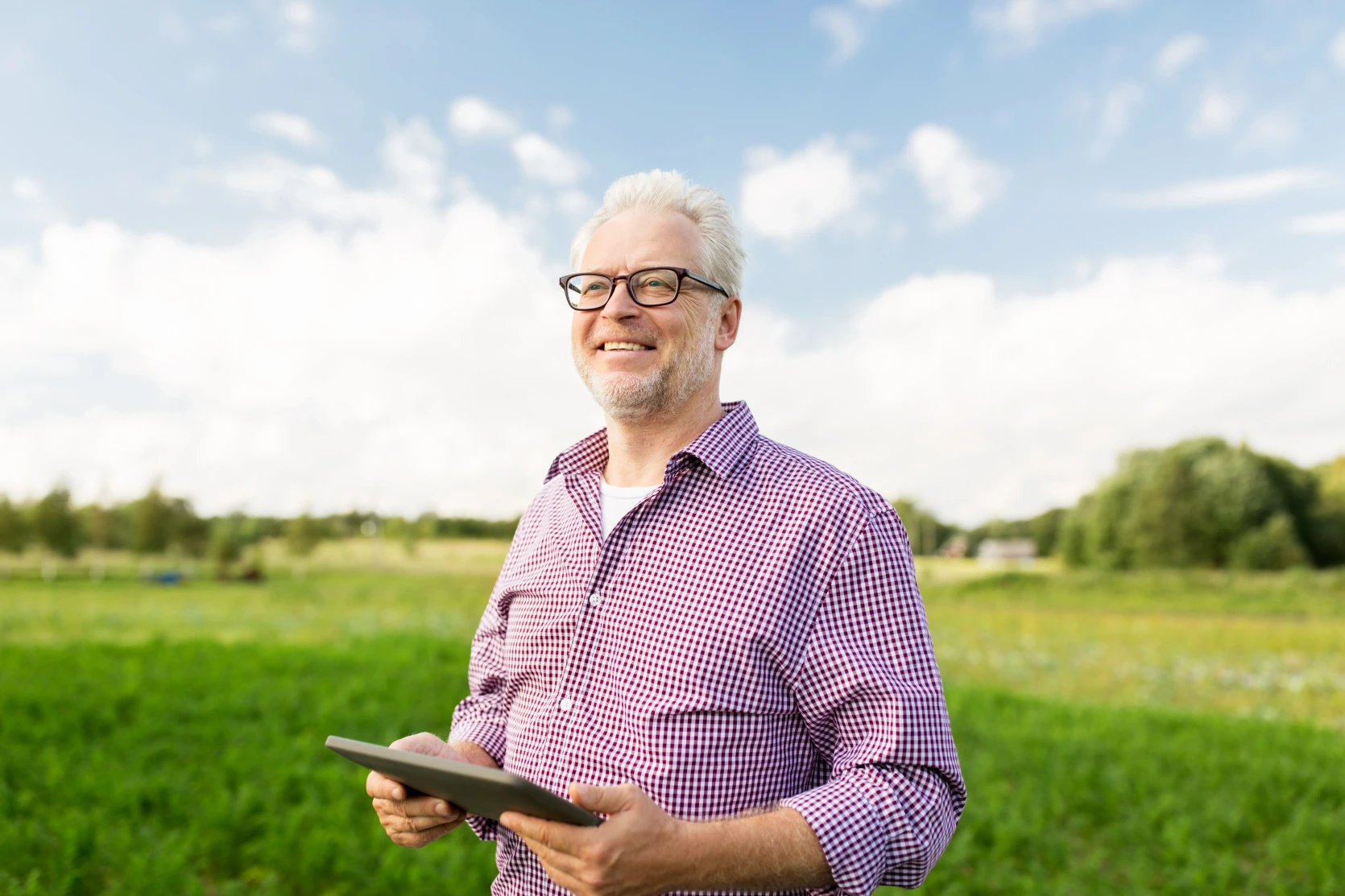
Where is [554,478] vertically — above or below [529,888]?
above

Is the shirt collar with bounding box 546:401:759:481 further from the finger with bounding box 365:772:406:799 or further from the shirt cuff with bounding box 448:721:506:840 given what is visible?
the finger with bounding box 365:772:406:799

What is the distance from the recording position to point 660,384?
1.89m

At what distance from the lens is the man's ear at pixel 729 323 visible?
6.56ft

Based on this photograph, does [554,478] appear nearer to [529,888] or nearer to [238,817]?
[529,888]

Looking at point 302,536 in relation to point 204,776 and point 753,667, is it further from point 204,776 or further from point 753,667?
point 753,667

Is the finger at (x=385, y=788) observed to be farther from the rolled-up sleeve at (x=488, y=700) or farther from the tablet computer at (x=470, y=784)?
the rolled-up sleeve at (x=488, y=700)

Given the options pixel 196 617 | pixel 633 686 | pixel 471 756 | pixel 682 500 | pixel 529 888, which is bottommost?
pixel 196 617

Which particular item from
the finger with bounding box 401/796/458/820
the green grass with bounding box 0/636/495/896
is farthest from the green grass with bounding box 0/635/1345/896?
the finger with bounding box 401/796/458/820

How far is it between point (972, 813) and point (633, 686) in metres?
5.18

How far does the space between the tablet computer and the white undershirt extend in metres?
0.59

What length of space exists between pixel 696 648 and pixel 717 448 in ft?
1.28

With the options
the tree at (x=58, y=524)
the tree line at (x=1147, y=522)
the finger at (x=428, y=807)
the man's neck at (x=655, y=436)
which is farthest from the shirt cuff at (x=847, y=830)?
the tree at (x=58, y=524)

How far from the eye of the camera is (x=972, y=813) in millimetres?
6152

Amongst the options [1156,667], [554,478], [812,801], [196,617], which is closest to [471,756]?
[554,478]
